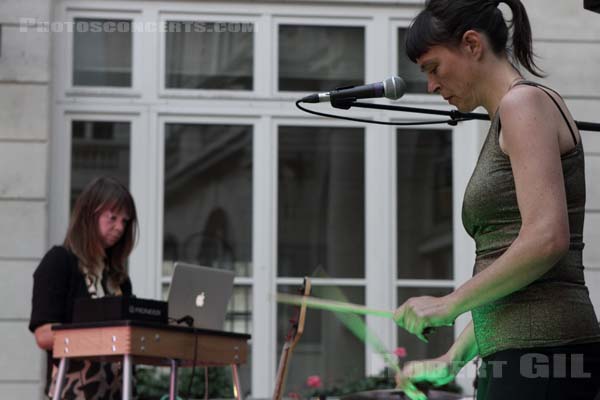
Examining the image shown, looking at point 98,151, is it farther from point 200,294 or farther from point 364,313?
point 364,313

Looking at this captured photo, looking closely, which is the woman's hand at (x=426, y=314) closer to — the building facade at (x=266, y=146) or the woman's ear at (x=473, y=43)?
the woman's ear at (x=473, y=43)

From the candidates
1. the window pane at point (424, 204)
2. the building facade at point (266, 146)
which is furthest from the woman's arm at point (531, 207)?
the window pane at point (424, 204)

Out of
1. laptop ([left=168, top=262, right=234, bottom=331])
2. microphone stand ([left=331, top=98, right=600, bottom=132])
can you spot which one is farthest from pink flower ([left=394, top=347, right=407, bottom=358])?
microphone stand ([left=331, top=98, right=600, bottom=132])

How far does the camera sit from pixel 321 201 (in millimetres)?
7121

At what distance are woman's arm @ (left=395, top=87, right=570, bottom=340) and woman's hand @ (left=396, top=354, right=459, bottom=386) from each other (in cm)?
21

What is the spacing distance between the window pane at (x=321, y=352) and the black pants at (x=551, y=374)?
189 inches

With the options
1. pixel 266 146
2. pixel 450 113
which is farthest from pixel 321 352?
pixel 450 113

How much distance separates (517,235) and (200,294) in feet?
10.1

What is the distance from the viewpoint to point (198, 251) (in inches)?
274

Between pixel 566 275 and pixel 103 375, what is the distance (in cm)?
297

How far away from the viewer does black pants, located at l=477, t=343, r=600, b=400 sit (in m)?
2.11

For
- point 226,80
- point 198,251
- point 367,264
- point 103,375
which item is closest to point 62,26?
point 226,80

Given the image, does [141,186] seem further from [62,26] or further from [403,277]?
[403,277]

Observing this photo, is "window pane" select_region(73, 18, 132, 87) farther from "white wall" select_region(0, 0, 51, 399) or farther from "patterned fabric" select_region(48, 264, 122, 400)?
"patterned fabric" select_region(48, 264, 122, 400)
